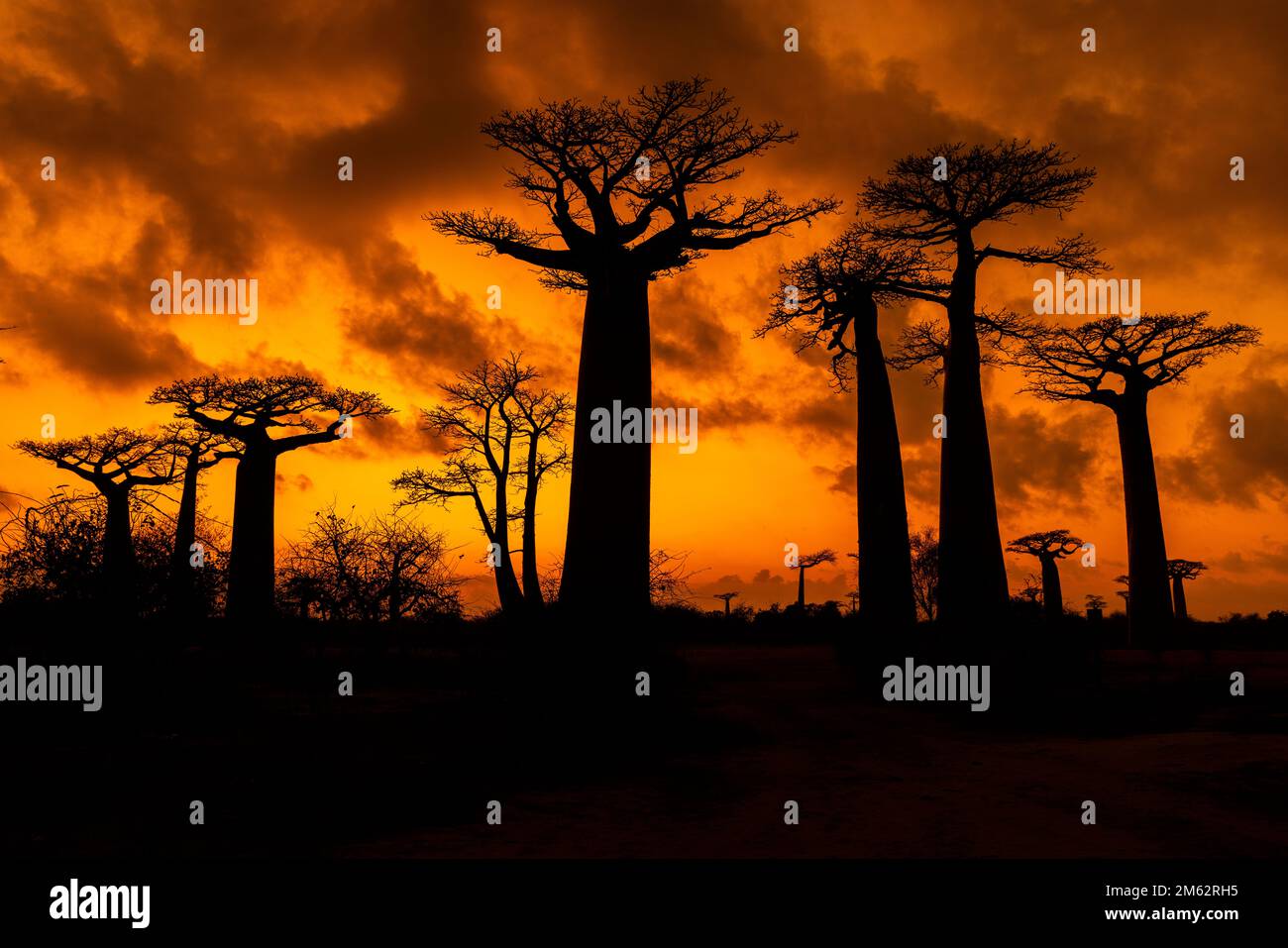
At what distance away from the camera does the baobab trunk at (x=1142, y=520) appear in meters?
23.0

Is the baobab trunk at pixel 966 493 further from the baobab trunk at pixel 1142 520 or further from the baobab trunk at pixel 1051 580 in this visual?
the baobab trunk at pixel 1051 580

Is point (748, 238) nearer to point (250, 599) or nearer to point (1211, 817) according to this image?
point (1211, 817)

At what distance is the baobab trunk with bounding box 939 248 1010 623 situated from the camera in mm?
15055

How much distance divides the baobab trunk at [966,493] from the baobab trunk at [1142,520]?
29.1 ft

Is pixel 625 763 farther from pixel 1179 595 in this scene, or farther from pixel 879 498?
pixel 1179 595

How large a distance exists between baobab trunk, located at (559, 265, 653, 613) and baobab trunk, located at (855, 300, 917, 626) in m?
5.57

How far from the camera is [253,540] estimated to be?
2045 centimetres

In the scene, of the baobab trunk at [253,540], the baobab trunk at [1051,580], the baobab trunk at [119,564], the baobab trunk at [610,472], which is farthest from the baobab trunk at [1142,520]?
the baobab trunk at [119,564]

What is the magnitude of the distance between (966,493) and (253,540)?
44.3 feet

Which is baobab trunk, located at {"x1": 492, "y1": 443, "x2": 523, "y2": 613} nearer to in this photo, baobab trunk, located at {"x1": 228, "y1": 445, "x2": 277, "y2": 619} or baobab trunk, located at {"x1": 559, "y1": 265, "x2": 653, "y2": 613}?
baobab trunk, located at {"x1": 228, "y1": 445, "x2": 277, "y2": 619}

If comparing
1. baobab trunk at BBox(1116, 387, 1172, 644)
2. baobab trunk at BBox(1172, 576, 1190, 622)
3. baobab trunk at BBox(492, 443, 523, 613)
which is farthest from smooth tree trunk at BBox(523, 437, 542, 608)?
baobab trunk at BBox(1172, 576, 1190, 622)

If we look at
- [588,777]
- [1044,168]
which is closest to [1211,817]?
[588,777]

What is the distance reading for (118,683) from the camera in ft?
35.6
